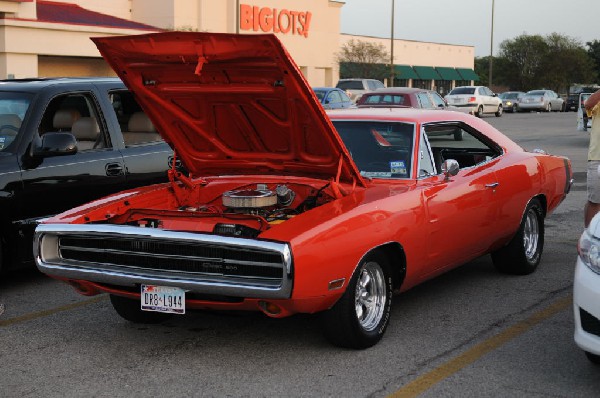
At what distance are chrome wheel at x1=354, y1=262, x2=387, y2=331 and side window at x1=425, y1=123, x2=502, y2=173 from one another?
1507mm

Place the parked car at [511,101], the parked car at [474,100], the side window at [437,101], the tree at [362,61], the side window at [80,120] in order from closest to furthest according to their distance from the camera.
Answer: the side window at [80,120]
the side window at [437,101]
the parked car at [474,100]
the parked car at [511,101]
the tree at [362,61]

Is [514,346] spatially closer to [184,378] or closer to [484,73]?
[184,378]

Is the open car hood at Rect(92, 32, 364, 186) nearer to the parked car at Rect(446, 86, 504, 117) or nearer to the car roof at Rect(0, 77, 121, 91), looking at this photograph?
the car roof at Rect(0, 77, 121, 91)

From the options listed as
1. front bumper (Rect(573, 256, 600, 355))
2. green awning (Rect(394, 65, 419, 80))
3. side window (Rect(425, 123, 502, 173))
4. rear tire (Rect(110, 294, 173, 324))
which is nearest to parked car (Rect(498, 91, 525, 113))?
green awning (Rect(394, 65, 419, 80))

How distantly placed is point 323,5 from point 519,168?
169 feet

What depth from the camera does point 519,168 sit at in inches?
295

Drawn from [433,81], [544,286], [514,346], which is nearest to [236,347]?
[514,346]

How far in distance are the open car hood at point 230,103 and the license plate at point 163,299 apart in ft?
4.49

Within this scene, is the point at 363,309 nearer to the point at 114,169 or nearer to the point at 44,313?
the point at 44,313

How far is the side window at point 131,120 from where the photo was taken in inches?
326

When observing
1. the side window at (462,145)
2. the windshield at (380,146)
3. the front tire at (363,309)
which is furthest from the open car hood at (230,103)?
the side window at (462,145)

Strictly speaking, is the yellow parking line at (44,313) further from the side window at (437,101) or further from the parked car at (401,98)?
the side window at (437,101)

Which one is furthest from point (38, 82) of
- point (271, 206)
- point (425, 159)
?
point (425, 159)

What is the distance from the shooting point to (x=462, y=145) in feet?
26.3
